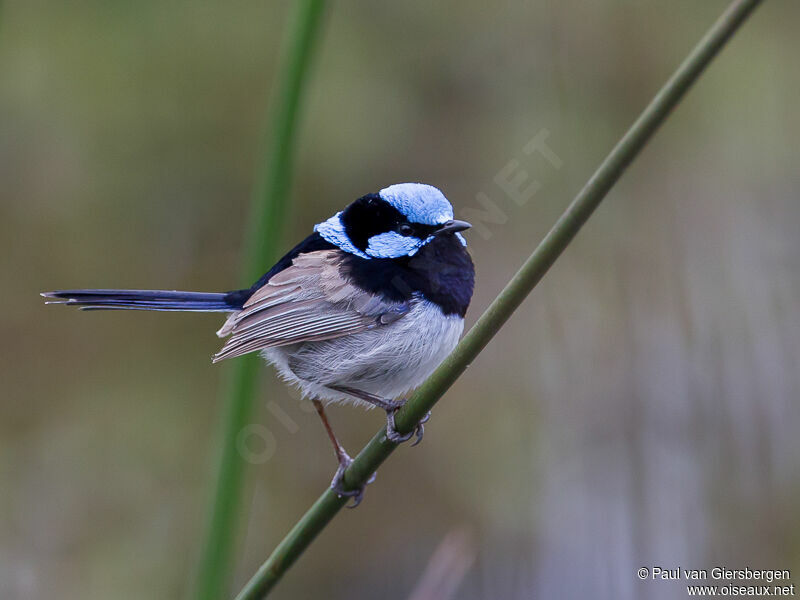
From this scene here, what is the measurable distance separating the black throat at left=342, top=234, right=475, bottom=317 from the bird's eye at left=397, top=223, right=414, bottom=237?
0.06 metres

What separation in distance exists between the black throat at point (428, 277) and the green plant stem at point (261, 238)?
1.15m

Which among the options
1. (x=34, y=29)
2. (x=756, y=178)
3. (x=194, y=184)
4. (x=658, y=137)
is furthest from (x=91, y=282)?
(x=756, y=178)

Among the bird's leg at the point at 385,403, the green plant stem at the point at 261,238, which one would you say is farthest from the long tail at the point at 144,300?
the green plant stem at the point at 261,238

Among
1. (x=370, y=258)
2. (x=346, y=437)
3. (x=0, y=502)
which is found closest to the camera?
(x=370, y=258)

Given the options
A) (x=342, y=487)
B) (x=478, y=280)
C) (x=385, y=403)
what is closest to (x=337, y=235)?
(x=385, y=403)

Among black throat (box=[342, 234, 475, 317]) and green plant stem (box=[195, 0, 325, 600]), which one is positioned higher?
green plant stem (box=[195, 0, 325, 600])

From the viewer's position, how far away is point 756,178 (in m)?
3.72

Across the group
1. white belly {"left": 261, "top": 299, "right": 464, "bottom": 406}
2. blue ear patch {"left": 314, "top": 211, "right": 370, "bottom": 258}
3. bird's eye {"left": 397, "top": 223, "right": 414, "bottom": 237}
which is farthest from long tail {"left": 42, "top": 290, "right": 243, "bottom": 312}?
bird's eye {"left": 397, "top": 223, "right": 414, "bottom": 237}

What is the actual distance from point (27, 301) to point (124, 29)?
1296mm

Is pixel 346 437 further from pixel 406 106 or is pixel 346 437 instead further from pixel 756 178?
pixel 756 178

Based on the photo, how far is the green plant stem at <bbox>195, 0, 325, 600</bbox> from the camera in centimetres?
129

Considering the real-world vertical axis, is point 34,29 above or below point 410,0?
below

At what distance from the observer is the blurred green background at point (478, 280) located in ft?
11.3

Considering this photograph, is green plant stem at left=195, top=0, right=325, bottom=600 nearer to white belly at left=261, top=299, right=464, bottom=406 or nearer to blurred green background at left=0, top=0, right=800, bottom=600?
white belly at left=261, top=299, right=464, bottom=406
